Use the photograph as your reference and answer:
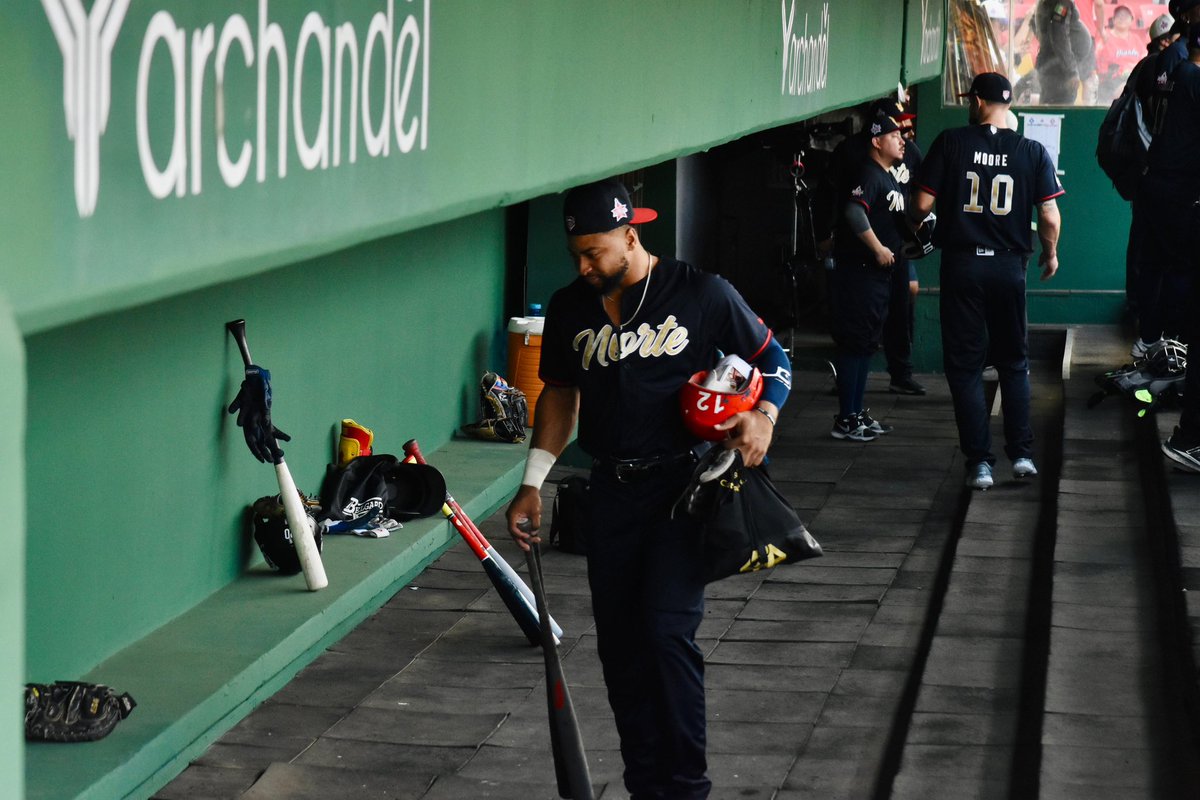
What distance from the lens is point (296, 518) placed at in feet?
19.7

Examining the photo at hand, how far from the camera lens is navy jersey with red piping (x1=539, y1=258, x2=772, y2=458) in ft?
13.8

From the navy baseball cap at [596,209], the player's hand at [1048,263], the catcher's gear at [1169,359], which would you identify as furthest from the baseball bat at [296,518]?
the catcher's gear at [1169,359]

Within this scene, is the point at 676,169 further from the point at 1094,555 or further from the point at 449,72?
the point at 449,72

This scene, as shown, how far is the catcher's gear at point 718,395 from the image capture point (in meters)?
4.08

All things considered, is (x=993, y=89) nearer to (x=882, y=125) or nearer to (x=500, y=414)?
(x=882, y=125)

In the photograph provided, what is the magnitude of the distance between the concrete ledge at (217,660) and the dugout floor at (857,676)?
98mm

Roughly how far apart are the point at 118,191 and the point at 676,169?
8.65 metres

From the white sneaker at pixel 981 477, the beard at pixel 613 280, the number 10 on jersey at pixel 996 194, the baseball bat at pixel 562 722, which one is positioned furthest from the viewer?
the white sneaker at pixel 981 477

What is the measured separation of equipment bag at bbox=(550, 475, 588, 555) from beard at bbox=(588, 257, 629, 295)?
346cm

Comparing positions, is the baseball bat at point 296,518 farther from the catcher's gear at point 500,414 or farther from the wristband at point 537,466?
the catcher's gear at point 500,414

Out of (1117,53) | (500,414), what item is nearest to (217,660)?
(500,414)

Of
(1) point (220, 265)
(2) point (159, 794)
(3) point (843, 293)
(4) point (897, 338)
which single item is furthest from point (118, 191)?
(4) point (897, 338)

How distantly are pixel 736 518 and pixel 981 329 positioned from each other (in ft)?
15.4

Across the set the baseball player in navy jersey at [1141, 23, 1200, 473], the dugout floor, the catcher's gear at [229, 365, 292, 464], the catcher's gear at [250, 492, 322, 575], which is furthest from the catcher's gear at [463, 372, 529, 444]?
the baseball player in navy jersey at [1141, 23, 1200, 473]
